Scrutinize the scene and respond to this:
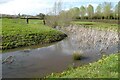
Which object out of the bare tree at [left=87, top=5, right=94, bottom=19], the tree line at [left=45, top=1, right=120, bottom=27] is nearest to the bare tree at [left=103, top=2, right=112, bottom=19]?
the tree line at [left=45, top=1, right=120, bottom=27]

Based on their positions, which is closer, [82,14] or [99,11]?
[99,11]

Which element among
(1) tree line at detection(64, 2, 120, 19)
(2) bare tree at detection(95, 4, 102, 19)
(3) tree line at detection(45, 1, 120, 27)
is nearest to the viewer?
(3) tree line at detection(45, 1, 120, 27)

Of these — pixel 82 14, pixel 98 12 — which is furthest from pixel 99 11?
pixel 82 14

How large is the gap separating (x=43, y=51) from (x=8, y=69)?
12428mm

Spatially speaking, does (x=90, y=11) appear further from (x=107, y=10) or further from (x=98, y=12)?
(x=107, y=10)

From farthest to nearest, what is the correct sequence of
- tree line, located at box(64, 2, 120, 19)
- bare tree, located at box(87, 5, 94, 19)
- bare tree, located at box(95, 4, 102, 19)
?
bare tree, located at box(87, 5, 94, 19) < bare tree, located at box(95, 4, 102, 19) < tree line, located at box(64, 2, 120, 19)

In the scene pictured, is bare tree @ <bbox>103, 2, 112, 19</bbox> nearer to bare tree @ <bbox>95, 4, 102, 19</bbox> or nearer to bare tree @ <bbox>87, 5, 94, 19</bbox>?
bare tree @ <bbox>95, 4, 102, 19</bbox>

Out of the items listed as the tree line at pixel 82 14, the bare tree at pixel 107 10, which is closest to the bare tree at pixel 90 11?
the tree line at pixel 82 14

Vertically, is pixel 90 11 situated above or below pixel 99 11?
above

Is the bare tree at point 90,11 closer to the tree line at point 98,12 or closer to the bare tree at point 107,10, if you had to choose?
the tree line at point 98,12

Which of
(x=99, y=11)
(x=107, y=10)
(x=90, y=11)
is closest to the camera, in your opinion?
(x=107, y=10)

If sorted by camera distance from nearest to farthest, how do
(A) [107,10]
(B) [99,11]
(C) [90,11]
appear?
(A) [107,10], (B) [99,11], (C) [90,11]

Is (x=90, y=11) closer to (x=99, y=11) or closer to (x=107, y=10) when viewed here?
(x=99, y=11)

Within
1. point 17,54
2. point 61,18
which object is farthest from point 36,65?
point 61,18
